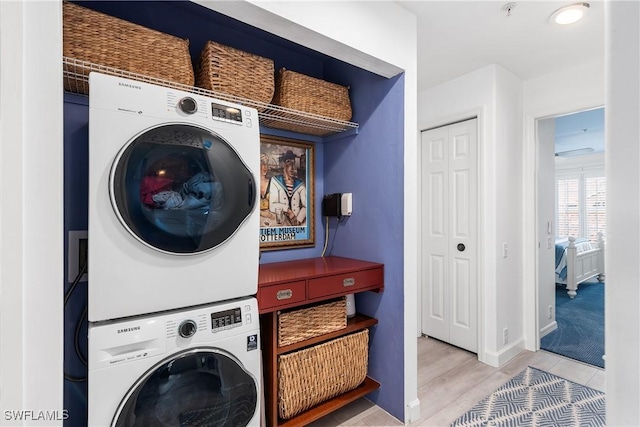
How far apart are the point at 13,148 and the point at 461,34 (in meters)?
2.48

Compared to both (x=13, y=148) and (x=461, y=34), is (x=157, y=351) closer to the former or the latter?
(x=13, y=148)

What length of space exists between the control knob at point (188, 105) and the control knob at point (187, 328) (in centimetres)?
82

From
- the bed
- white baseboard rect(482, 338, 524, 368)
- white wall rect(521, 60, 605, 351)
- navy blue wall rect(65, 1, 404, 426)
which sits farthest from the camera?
the bed

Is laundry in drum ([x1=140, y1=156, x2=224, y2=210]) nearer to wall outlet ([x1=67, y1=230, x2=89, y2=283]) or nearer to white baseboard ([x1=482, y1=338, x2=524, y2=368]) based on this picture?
wall outlet ([x1=67, y1=230, x2=89, y2=283])

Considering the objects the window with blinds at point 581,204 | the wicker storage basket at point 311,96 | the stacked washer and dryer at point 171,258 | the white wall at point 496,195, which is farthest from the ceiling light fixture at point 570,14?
the window with blinds at point 581,204

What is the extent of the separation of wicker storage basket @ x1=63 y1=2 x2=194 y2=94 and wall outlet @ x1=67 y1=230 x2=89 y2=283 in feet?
2.14

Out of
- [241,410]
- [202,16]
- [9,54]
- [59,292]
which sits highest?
[202,16]

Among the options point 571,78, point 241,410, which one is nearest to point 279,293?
point 241,410

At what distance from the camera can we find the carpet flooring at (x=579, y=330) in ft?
9.20

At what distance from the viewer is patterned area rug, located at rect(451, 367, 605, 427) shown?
1.93m

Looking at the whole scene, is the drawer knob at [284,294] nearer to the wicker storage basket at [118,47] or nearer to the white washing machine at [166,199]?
the white washing machine at [166,199]

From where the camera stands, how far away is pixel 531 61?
2.59m

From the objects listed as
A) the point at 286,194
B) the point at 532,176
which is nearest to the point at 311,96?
the point at 286,194

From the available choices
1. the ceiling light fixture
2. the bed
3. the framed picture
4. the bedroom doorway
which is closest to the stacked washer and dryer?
the framed picture
